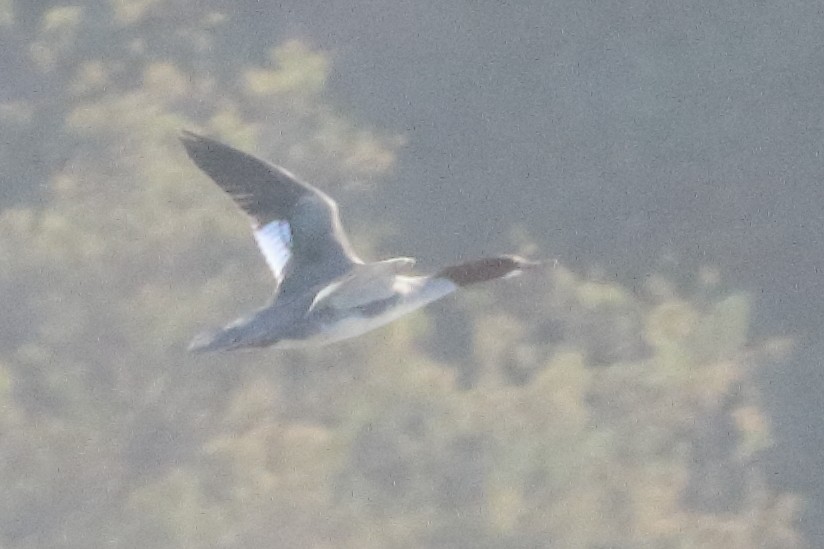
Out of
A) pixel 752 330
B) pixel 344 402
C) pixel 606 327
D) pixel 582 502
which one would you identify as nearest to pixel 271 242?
pixel 344 402

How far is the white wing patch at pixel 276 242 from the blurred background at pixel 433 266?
410mm

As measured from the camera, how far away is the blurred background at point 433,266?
2.39 meters

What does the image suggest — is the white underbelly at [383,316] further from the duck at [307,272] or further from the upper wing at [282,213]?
the upper wing at [282,213]

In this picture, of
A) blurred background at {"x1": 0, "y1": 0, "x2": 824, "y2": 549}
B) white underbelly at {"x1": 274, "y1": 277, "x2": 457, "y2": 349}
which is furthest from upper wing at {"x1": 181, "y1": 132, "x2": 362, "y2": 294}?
blurred background at {"x1": 0, "y1": 0, "x2": 824, "y2": 549}

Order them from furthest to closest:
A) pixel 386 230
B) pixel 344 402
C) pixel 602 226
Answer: pixel 602 226
pixel 386 230
pixel 344 402

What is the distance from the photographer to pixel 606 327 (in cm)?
289

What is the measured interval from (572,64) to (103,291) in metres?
1.45

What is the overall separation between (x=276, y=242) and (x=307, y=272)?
9 cm

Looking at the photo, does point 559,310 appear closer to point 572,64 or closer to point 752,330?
point 752,330

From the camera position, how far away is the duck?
5.88 feet

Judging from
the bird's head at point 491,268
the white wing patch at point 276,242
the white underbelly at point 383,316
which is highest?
the white wing patch at point 276,242

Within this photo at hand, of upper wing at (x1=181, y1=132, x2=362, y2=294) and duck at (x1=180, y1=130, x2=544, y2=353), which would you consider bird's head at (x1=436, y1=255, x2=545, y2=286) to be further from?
upper wing at (x1=181, y1=132, x2=362, y2=294)

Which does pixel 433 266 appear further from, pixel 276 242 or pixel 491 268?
pixel 491 268

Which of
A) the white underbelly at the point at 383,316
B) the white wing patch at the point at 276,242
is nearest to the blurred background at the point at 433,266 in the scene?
the white wing patch at the point at 276,242
